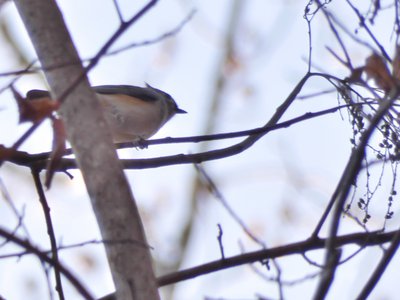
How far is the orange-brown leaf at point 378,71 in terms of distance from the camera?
1657 millimetres

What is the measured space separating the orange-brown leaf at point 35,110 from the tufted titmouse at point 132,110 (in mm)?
1741

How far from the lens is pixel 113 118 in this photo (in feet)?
10.6

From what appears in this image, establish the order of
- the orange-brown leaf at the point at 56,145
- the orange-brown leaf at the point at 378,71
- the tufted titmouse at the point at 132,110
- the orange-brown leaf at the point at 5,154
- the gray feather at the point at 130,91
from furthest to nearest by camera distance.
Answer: the gray feather at the point at 130,91
the tufted titmouse at the point at 132,110
the orange-brown leaf at the point at 378,71
the orange-brown leaf at the point at 56,145
the orange-brown leaf at the point at 5,154

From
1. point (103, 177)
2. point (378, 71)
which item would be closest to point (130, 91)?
point (378, 71)

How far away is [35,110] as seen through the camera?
1341mm

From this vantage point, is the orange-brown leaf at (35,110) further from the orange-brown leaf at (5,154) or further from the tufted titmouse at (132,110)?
the tufted titmouse at (132,110)

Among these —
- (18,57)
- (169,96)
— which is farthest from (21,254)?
(18,57)

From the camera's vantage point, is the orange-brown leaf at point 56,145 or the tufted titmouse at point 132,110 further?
the tufted titmouse at point 132,110

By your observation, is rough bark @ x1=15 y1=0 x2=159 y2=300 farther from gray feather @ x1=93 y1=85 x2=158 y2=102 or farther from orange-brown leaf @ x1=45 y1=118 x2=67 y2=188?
gray feather @ x1=93 y1=85 x2=158 y2=102

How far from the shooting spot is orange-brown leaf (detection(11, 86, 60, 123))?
1319mm

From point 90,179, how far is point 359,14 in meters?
0.72

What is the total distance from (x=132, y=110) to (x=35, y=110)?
2.00 m

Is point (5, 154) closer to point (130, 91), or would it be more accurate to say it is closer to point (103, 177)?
point (103, 177)

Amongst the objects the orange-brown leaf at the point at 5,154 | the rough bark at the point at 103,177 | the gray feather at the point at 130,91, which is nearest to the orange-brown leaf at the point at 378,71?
the rough bark at the point at 103,177
